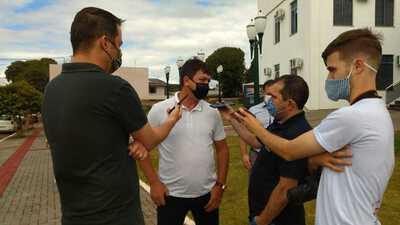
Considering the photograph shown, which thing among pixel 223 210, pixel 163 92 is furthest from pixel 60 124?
pixel 163 92

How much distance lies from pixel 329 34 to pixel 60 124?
89.4 ft

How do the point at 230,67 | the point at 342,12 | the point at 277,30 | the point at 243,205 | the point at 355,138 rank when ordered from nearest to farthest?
the point at 355,138 < the point at 243,205 < the point at 342,12 < the point at 277,30 < the point at 230,67

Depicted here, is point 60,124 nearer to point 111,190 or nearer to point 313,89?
point 111,190

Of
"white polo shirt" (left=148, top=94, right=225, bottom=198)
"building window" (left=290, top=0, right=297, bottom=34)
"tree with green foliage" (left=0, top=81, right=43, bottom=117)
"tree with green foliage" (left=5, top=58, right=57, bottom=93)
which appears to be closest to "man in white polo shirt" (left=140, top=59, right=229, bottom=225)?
"white polo shirt" (left=148, top=94, right=225, bottom=198)

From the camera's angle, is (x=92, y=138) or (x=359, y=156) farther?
(x=92, y=138)

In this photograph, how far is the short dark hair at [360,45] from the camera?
2145 millimetres

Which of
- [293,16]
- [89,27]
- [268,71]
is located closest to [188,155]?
[89,27]

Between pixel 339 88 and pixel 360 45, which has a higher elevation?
pixel 360 45

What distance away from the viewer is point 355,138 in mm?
2080

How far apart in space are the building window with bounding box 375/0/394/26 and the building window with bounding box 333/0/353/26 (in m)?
1.68

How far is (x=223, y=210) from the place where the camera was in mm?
7098

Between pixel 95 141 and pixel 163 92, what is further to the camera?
pixel 163 92

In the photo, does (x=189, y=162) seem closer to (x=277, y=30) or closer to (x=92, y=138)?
(x=92, y=138)

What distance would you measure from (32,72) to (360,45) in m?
72.1
